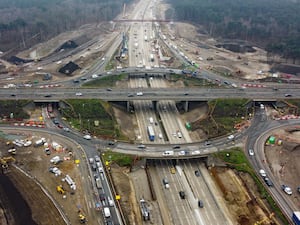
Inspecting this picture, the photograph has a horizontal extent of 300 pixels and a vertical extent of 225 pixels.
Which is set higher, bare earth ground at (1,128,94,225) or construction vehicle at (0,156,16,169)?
construction vehicle at (0,156,16,169)

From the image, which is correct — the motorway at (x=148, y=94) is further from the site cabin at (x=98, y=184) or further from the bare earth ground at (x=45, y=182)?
the site cabin at (x=98, y=184)

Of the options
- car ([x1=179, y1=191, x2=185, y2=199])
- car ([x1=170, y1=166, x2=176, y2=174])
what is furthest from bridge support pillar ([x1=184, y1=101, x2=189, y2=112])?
car ([x1=179, y1=191, x2=185, y2=199])

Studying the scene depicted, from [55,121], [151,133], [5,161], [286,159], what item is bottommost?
[286,159]

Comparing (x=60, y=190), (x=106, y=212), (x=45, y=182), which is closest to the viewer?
(x=106, y=212)

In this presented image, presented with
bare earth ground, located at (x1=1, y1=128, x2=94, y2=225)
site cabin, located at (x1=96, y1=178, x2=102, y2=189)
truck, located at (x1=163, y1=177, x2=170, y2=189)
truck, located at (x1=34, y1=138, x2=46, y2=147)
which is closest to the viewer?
bare earth ground, located at (x1=1, y1=128, x2=94, y2=225)

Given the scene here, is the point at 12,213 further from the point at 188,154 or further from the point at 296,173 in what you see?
the point at 296,173

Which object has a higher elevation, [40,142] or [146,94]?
[146,94]

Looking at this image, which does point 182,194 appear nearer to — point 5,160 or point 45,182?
point 45,182

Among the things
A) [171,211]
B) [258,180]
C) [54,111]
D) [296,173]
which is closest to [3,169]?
[54,111]

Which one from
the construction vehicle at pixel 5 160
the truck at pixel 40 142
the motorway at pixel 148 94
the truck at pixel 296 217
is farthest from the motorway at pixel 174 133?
the construction vehicle at pixel 5 160

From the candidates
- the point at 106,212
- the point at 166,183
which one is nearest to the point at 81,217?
the point at 106,212

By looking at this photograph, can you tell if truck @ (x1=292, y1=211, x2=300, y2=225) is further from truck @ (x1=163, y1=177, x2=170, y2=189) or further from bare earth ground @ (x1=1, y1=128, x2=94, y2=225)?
bare earth ground @ (x1=1, y1=128, x2=94, y2=225)
